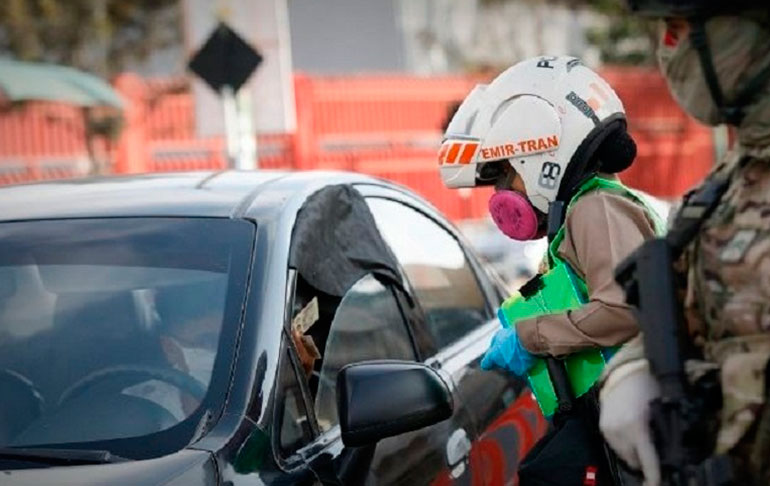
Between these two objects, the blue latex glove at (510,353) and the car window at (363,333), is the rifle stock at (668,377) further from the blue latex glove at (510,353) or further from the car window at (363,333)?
the car window at (363,333)

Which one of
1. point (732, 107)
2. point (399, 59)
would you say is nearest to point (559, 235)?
point (732, 107)

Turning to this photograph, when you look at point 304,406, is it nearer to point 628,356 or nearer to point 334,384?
point 334,384

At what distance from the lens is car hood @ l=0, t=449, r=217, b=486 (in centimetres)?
310

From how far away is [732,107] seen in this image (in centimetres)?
255

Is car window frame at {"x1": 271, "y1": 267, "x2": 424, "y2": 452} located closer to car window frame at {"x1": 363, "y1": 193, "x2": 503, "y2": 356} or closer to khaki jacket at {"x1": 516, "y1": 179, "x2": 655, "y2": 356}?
khaki jacket at {"x1": 516, "y1": 179, "x2": 655, "y2": 356}

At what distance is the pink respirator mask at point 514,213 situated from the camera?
3.89 m

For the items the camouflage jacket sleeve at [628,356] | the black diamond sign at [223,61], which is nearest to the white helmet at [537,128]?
the camouflage jacket sleeve at [628,356]

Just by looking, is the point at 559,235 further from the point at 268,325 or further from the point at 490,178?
the point at 268,325

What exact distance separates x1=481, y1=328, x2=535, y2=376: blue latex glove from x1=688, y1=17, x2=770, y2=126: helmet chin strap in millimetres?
1296

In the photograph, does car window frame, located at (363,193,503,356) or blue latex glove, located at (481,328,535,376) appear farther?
car window frame, located at (363,193,503,356)

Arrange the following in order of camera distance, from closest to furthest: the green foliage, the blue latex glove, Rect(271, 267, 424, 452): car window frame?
Rect(271, 267, 424, 452): car window frame, the blue latex glove, the green foliage

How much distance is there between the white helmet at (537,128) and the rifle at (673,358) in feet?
4.08

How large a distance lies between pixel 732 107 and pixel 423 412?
120 cm

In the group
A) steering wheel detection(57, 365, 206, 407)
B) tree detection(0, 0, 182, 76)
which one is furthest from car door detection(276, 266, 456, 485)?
tree detection(0, 0, 182, 76)
